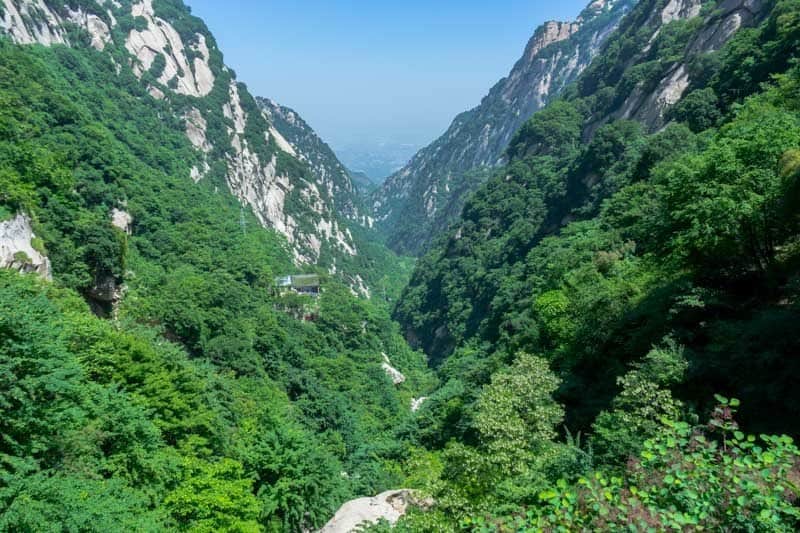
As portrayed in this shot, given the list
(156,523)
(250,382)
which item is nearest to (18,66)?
(250,382)

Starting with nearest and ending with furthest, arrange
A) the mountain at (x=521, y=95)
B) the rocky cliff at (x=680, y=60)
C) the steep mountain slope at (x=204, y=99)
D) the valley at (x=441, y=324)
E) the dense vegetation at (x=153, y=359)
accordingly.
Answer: the valley at (x=441, y=324)
the dense vegetation at (x=153, y=359)
the rocky cliff at (x=680, y=60)
the steep mountain slope at (x=204, y=99)
the mountain at (x=521, y=95)

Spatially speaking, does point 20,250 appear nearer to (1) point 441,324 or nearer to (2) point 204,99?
(1) point 441,324

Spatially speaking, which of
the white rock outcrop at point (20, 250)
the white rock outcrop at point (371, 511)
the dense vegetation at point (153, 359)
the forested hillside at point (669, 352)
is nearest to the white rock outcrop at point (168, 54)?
the dense vegetation at point (153, 359)

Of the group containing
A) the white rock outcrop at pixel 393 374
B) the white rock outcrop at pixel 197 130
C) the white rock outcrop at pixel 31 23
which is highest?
the white rock outcrop at pixel 31 23

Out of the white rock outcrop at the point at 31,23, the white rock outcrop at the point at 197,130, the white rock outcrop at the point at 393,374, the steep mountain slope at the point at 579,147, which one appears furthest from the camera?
the white rock outcrop at the point at 197,130

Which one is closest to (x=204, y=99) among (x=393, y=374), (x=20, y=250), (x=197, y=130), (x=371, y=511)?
(x=197, y=130)

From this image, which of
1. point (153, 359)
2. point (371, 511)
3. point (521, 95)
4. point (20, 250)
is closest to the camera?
point (371, 511)

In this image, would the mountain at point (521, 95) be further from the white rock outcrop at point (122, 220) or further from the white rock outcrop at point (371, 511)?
the white rock outcrop at point (371, 511)
